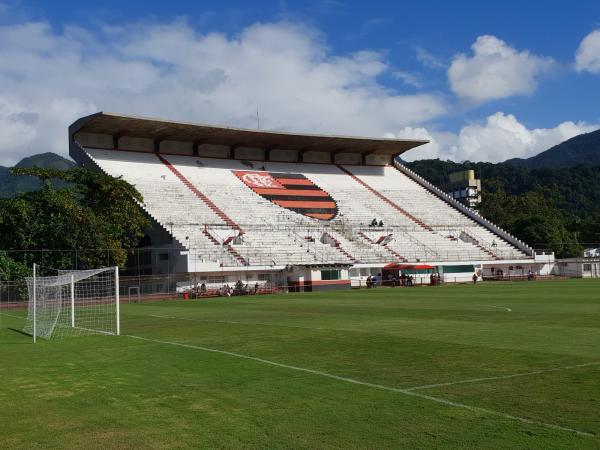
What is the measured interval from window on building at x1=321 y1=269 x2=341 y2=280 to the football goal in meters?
20.7

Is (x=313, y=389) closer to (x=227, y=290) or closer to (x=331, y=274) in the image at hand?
(x=227, y=290)

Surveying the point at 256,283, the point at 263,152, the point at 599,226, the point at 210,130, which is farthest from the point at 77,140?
the point at 599,226

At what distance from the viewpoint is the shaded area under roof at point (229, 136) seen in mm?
72625

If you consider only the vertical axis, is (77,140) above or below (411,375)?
above

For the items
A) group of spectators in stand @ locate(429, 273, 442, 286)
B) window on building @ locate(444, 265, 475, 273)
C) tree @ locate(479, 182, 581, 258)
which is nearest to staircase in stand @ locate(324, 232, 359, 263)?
group of spectators in stand @ locate(429, 273, 442, 286)

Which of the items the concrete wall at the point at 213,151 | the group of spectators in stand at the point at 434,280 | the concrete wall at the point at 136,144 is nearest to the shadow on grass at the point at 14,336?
the group of spectators in stand at the point at 434,280

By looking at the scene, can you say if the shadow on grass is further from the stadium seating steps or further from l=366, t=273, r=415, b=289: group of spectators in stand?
l=366, t=273, r=415, b=289: group of spectators in stand

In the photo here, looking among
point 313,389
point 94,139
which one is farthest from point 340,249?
point 313,389

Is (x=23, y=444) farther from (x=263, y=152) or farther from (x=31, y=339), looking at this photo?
(x=263, y=152)

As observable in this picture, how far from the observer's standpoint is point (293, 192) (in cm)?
7875

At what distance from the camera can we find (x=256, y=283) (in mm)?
56719

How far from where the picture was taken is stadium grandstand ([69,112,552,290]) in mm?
60750

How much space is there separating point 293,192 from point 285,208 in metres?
5.03

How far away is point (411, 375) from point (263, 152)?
7750cm
